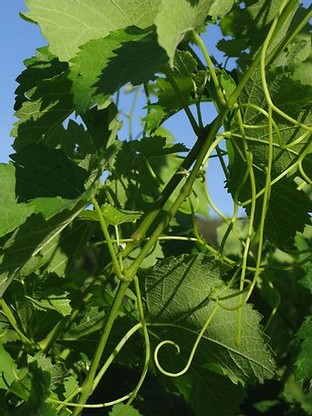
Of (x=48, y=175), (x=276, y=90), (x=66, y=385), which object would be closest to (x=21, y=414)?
(x=66, y=385)

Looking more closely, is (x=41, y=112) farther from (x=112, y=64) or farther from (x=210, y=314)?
(x=210, y=314)

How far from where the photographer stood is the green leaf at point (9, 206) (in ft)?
2.83

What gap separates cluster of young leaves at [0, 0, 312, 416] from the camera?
0.87m

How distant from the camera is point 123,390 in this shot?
1.30 m

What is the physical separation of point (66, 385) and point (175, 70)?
441 millimetres

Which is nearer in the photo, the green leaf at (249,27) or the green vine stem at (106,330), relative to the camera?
the green vine stem at (106,330)

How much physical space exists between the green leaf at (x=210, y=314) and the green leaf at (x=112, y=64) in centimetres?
27

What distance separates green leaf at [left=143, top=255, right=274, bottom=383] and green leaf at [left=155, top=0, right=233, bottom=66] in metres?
0.31

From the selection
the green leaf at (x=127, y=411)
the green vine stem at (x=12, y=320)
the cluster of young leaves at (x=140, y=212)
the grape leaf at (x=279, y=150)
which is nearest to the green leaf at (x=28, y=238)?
the cluster of young leaves at (x=140, y=212)

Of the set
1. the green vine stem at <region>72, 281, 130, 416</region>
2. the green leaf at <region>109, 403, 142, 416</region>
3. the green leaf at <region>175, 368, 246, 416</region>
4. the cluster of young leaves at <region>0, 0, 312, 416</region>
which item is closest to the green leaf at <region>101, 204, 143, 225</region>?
the cluster of young leaves at <region>0, 0, 312, 416</region>

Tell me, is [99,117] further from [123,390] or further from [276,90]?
[123,390]

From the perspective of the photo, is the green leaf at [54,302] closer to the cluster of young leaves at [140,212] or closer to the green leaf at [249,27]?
the cluster of young leaves at [140,212]

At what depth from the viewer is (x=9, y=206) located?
0.89 m

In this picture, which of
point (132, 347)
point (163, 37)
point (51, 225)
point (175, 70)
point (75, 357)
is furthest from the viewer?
point (75, 357)
